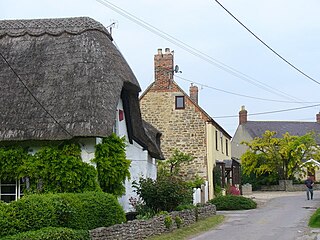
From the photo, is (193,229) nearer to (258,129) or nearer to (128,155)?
(128,155)

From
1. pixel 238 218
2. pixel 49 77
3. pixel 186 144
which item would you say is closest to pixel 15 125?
pixel 49 77

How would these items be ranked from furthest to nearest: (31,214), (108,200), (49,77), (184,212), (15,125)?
1. (184,212)
2. (49,77)
3. (15,125)
4. (108,200)
5. (31,214)

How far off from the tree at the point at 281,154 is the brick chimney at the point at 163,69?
60.0 feet

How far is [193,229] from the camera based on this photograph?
2211cm

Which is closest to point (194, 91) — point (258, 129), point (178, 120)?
point (178, 120)

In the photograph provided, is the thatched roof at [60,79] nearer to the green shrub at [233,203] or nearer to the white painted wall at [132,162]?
the white painted wall at [132,162]

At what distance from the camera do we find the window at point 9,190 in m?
→ 20.3

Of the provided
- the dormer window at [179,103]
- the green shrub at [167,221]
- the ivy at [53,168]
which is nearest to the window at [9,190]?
the ivy at [53,168]

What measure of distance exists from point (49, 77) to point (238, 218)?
37.1ft

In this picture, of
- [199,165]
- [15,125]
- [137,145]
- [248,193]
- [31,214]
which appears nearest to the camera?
[31,214]

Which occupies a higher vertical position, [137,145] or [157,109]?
[157,109]

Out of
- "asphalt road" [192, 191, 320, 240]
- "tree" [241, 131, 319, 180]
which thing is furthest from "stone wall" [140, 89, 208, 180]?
"tree" [241, 131, 319, 180]

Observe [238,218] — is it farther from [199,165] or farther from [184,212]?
[199,165]

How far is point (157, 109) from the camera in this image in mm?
38812
